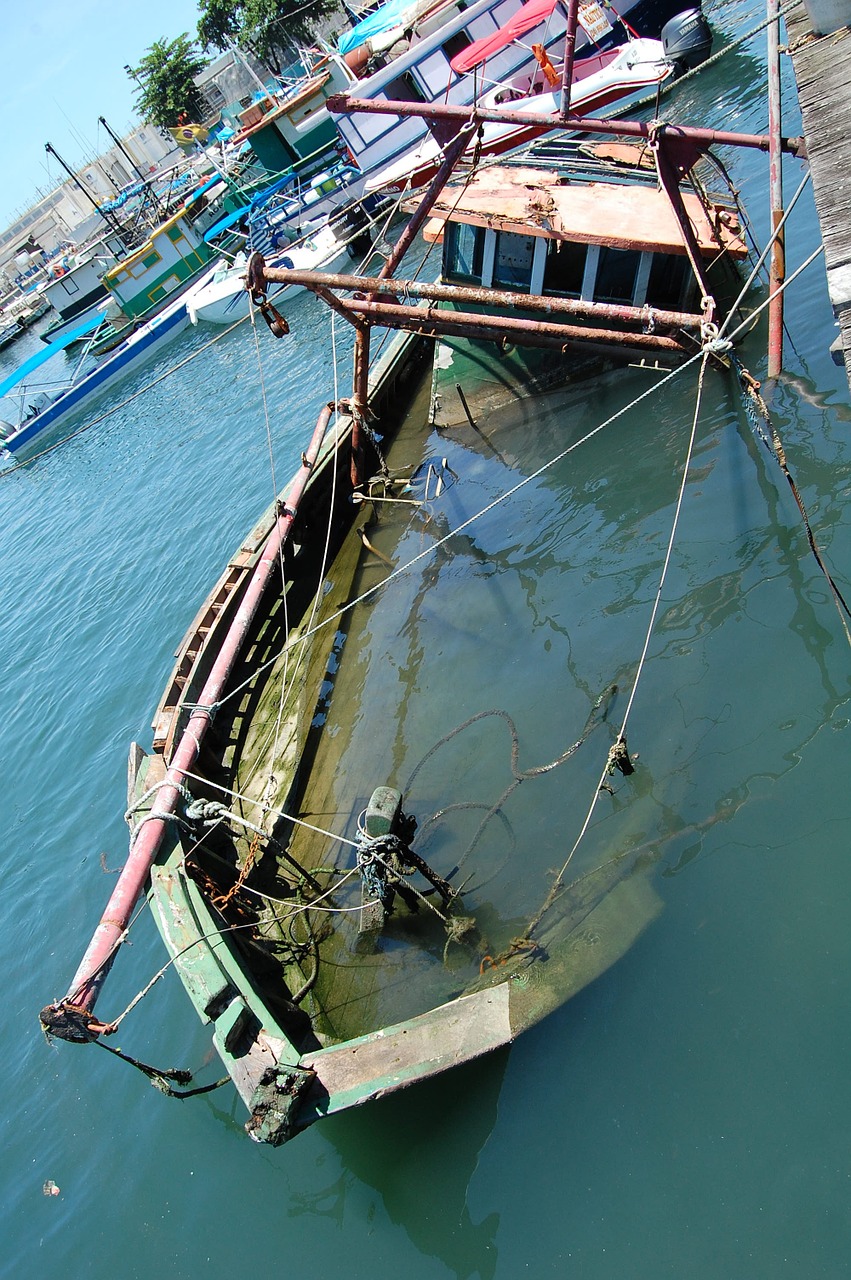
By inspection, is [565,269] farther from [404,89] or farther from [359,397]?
[404,89]

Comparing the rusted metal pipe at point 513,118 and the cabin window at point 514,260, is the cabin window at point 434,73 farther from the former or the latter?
the rusted metal pipe at point 513,118

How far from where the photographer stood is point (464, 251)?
45.0ft

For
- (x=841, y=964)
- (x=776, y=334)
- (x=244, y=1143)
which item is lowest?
(x=841, y=964)

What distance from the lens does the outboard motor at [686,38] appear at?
79.6 feet

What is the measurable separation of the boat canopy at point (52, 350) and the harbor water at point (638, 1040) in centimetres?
3454

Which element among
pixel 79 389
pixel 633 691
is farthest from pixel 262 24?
pixel 633 691

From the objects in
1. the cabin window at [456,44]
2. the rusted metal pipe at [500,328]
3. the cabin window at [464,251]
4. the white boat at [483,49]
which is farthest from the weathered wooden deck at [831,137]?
the cabin window at [456,44]

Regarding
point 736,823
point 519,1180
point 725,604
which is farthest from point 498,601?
point 519,1180

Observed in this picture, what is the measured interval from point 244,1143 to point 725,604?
7181 mm

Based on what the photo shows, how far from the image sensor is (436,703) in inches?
364

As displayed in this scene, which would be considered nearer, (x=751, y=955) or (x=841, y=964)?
(x=841, y=964)

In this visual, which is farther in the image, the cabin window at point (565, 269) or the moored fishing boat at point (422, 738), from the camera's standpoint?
the cabin window at point (565, 269)

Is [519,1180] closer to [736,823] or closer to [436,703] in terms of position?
[736,823]

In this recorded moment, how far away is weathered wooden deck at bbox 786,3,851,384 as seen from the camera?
4398mm
